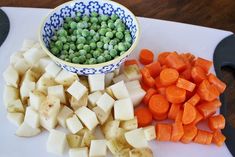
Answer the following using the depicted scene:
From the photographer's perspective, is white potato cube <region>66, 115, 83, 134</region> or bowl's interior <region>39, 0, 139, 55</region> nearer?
white potato cube <region>66, 115, 83, 134</region>

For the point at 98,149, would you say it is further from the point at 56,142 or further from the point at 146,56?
the point at 146,56

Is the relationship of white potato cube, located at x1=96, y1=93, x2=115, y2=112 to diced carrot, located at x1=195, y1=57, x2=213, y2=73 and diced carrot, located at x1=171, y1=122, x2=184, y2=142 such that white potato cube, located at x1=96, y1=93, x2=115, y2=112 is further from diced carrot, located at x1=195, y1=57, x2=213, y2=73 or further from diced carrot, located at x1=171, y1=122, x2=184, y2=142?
diced carrot, located at x1=195, y1=57, x2=213, y2=73

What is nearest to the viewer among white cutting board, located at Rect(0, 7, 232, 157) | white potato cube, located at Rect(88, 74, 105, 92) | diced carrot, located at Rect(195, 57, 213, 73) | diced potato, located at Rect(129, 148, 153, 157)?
diced potato, located at Rect(129, 148, 153, 157)

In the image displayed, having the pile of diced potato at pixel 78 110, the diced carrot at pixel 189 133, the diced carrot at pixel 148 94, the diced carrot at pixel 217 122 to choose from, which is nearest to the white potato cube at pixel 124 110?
the pile of diced potato at pixel 78 110

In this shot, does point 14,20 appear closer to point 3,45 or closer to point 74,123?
point 3,45

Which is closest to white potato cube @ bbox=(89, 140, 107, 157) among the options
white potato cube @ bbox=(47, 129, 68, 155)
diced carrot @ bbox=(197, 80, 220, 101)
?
white potato cube @ bbox=(47, 129, 68, 155)

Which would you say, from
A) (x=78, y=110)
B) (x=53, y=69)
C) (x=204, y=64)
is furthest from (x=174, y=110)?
(x=53, y=69)

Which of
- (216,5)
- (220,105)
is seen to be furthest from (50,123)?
(216,5)
